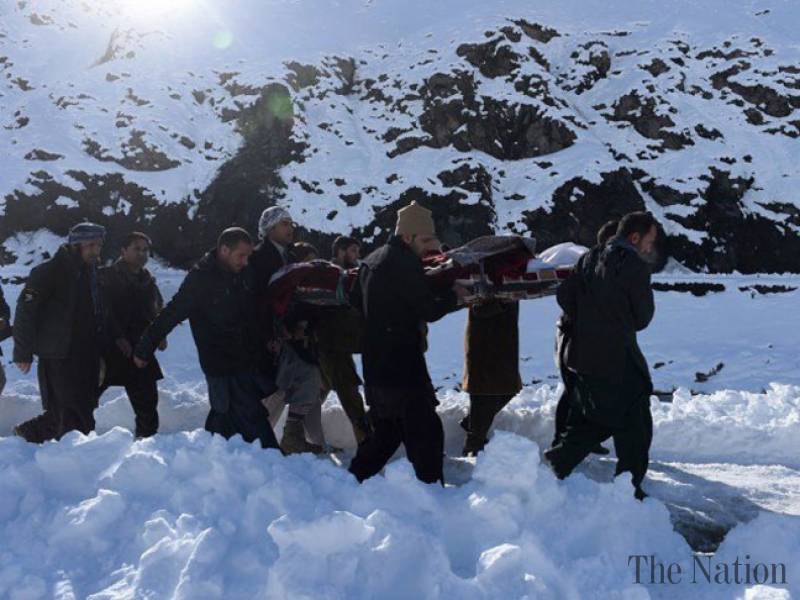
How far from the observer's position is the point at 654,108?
26.6 m

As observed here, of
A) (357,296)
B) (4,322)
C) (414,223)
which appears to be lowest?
(4,322)

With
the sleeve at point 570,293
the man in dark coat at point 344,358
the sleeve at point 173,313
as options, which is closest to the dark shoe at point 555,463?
the sleeve at point 570,293

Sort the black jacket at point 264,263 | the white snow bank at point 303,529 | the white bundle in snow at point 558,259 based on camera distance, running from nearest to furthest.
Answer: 1. the white snow bank at point 303,529
2. the white bundle in snow at point 558,259
3. the black jacket at point 264,263

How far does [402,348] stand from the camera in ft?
12.0

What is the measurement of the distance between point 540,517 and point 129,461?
1844 mm

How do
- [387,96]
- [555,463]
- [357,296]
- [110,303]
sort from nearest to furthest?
[555,463] < [357,296] < [110,303] < [387,96]

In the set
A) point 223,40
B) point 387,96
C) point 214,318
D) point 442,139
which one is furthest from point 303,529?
point 223,40

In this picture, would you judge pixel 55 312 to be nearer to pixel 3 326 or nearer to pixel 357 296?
pixel 3 326

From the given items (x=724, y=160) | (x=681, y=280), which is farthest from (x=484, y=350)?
(x=724, y=160)

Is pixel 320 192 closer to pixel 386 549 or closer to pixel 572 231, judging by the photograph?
pixel 572 231

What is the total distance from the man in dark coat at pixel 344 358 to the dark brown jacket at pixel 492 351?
0.82 meters

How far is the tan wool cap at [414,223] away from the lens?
3.64 metres

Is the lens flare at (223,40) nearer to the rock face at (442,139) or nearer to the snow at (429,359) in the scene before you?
the snow at (429,359)

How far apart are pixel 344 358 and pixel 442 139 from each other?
2288 centimetres
